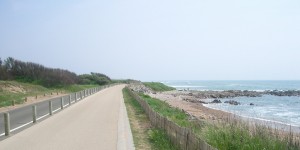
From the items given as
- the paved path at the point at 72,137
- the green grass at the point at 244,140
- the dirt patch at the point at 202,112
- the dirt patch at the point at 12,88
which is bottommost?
the dirt patch at the point at 202,112

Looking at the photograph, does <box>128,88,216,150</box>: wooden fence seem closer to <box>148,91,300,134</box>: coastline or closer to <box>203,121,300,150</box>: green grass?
<box>203,121,300,150</box>: green grass

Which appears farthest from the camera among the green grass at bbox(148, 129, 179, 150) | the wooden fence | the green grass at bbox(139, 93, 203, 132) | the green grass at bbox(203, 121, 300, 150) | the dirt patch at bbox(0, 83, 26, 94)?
the dirt patch at bbox(0, 83, 26, 94)

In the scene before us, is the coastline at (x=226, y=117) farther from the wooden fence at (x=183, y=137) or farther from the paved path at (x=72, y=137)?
the paved path at (x=72, y=137)

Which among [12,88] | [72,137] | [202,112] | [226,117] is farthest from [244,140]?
[12,88]

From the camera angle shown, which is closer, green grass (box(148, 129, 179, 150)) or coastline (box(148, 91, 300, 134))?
green grass (box(148, 129, 179, 150))

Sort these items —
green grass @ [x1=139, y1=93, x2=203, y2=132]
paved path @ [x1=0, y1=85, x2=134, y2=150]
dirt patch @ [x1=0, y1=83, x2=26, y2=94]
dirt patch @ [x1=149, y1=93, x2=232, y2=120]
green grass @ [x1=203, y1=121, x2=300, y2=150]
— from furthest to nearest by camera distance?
dirt patch @ [x1=0, y1=83, x2=26, y2=94]
dirt patch @ [x1=149, y1=93, x2=232, y2=120]
green grass @ [x1=139, y1=93, x2=203, y2=132]
paved path @ [x1=0, y1=85, x2=134, y2=150]
green grass @ [x1=203, y1=121, x2=300, y2=150]

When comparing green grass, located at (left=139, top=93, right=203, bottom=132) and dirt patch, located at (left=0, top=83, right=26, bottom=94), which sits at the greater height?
dirt patch, located at (left=0, top=83, right=26, bottom=94)

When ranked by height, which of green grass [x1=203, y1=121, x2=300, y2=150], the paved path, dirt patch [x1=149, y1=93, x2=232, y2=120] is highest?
green grass [x1=203, y1=121, x2=300, y2=150]

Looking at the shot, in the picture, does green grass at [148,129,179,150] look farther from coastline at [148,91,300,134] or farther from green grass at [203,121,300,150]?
coastline at [148,91,300,134]

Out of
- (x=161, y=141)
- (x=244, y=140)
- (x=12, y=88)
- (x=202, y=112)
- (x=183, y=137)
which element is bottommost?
(x=202, y=112)

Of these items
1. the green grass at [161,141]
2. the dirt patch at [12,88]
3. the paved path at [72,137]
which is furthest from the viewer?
the dirt patch at [12,88]

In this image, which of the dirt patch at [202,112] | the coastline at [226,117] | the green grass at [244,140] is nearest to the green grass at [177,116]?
the coastline at [226,117]

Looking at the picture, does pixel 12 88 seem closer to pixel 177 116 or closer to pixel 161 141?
pixel 177 116

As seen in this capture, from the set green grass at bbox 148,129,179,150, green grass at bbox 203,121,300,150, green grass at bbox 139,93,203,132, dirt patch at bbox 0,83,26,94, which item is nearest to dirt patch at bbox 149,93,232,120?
green grass at bbox 139,93,203,132
